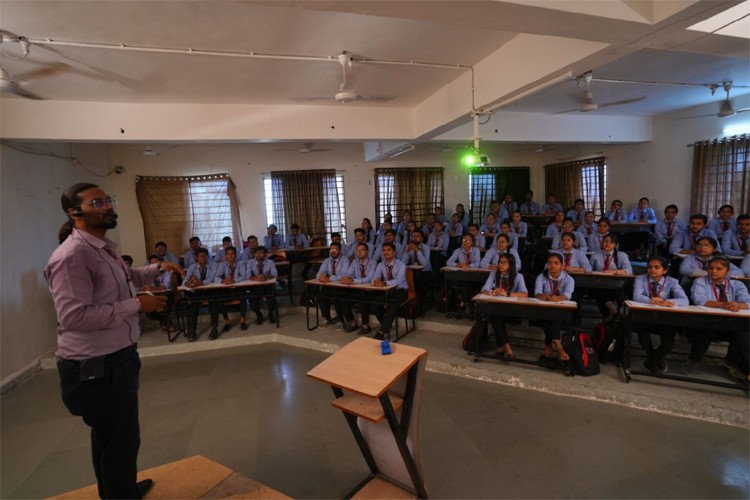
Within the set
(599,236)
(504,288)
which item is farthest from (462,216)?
(504,288)

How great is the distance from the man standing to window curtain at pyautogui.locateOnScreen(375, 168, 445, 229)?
27.6 ft

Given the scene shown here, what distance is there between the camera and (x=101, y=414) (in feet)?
5.47

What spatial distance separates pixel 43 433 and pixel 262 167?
6880mm

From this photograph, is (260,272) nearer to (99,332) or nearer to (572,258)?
(99,332)

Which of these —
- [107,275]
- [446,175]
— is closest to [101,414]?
[107,275]

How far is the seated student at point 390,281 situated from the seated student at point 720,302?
10.3ft

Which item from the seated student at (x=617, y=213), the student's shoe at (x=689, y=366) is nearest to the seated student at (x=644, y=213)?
the seated student at (x=617, y=213)

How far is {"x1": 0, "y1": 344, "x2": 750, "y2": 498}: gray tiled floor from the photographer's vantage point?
7.98 ft

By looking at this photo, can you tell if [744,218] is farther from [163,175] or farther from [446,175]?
[163,175]

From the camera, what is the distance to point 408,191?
10.1 metres

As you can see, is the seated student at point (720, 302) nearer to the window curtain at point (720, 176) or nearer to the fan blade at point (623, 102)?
the fan blade at point (623, 102)

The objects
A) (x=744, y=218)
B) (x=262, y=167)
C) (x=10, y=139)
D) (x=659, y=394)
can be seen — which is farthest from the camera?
(x=262, y=167)

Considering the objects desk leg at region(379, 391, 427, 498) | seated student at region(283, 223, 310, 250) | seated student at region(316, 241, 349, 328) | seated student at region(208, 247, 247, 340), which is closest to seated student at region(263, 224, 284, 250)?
seated student at region(283, 223, 310, 250)

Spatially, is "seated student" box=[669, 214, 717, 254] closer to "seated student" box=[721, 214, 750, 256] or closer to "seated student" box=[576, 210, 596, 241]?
"seated student" box=[721, 214, 750, 256]
